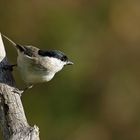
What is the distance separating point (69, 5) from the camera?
304 inches

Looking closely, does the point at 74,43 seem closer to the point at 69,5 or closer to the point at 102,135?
the point at 69,5

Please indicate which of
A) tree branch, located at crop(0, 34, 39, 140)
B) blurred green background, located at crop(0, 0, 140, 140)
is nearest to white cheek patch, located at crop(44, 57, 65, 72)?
tree branch, located at crop(0, 34, 39, 140)

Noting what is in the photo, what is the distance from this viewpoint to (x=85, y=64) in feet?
24.6

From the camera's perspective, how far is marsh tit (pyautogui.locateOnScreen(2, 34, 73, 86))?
443 cm

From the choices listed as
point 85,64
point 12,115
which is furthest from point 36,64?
point 85,64

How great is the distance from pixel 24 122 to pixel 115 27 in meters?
4.26

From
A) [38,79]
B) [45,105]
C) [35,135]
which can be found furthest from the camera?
[45,105]

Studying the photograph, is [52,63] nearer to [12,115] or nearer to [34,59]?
[34,59]

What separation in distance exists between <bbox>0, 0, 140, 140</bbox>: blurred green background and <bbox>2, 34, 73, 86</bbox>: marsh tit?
2.49 metres

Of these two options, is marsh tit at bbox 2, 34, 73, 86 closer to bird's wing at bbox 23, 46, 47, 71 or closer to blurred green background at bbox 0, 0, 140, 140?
bird's wing at bbox 23, 46, 47, 71

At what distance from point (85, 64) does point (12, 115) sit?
3.70 metres

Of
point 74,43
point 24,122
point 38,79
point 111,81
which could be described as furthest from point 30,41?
point 24,122

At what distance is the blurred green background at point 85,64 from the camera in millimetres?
7336

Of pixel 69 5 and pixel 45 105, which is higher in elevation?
pixel 69 5
